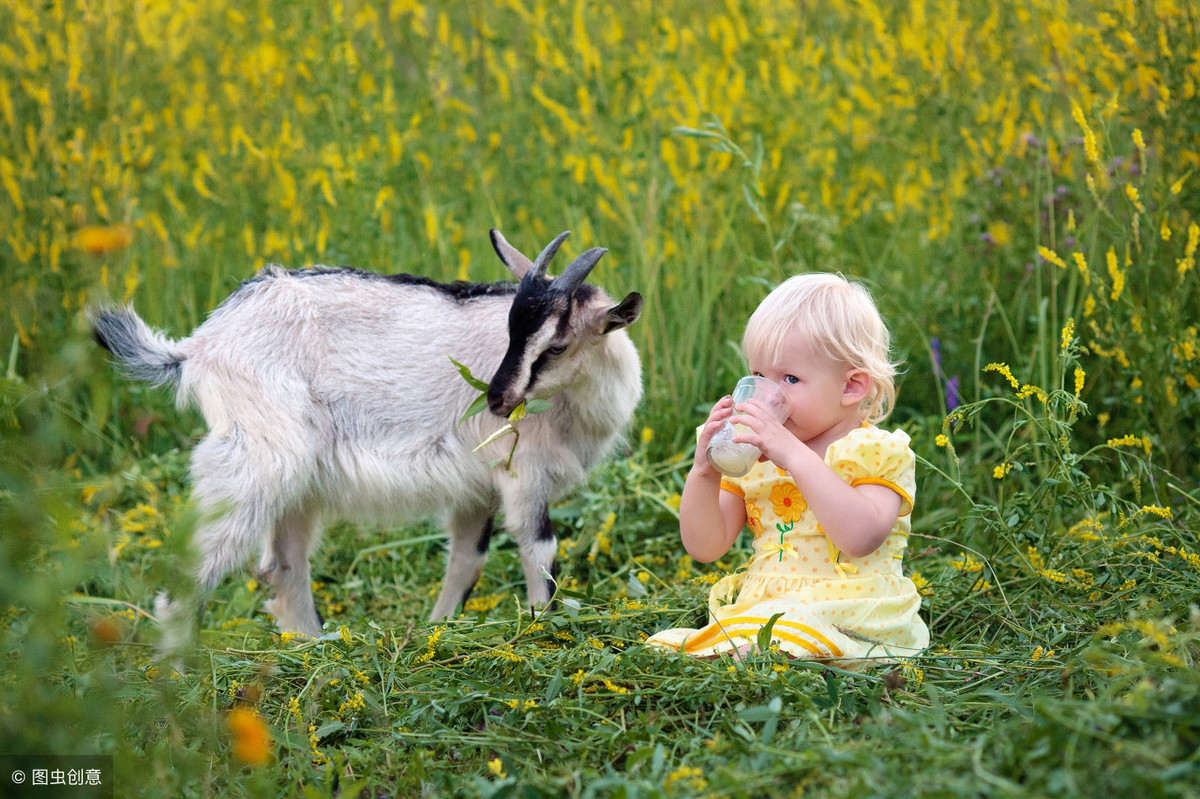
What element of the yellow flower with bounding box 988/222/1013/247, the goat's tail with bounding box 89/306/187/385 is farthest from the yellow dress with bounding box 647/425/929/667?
the yellow flower with bounding box 988/222/1013/247

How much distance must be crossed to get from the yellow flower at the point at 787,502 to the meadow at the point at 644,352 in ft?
1.56

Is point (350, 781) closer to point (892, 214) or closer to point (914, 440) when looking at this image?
point (914, 440)

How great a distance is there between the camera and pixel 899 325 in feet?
15.9

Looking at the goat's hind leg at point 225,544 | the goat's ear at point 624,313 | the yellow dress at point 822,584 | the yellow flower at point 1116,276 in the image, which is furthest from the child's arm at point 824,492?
the goat's hind leg at point 225,544

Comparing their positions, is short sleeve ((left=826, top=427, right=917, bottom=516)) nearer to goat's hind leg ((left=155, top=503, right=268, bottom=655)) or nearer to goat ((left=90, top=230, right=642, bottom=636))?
goat ((left=90, top=230, right=642, bottom=636))

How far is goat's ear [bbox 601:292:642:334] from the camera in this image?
3518 mm

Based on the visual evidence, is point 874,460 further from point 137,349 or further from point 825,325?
point 137,349

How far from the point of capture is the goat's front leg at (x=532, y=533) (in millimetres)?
3641

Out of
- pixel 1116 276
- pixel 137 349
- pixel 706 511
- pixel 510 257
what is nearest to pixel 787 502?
pixel 706 511

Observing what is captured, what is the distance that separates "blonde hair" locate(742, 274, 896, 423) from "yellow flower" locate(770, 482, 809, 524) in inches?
13.4

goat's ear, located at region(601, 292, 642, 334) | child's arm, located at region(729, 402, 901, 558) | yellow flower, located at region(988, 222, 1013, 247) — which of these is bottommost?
child's arm, located at region(729, 402, 901, 558)

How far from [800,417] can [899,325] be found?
2.32 m

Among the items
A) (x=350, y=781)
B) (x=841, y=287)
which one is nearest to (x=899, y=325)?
(x=841, y=287)

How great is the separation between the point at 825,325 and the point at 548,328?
108 centimetres
